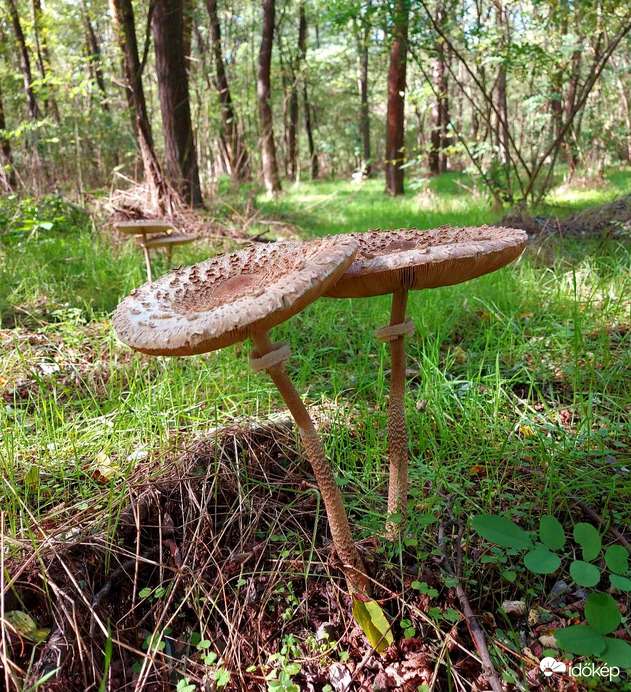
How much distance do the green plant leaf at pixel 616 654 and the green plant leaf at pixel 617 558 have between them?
0.69 ft

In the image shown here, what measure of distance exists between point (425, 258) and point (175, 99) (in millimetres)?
7054

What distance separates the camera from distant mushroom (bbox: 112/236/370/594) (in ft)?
4.00

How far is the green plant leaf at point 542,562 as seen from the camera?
1472mm

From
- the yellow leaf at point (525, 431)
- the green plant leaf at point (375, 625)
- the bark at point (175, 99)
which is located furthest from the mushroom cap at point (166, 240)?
the green plant leaf at point (375, 625)

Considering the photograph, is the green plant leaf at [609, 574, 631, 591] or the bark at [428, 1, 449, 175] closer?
the green plant leaf at [609, 574, 631, 591]

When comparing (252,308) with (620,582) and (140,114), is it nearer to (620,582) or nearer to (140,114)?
(620,582)

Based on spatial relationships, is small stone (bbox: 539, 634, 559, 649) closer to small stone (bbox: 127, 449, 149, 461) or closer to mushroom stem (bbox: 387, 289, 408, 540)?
mushroom stem (bbox: 387, 289, 408, 540)

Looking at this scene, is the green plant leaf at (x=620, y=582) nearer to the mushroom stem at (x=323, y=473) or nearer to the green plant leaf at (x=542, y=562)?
the green plant leaf at (x=542, y=562)

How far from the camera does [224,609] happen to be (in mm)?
1808

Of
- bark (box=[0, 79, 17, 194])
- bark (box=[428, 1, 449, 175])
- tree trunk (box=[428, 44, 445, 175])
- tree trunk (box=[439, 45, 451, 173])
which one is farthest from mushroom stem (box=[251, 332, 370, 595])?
tree trunk (box=[428, 44, 445, 175])

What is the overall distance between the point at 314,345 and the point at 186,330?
2.26 metres

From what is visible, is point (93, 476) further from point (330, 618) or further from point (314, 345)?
point (314, 345)

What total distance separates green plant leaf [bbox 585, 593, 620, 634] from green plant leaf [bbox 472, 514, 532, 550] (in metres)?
0.22

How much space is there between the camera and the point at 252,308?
3.94 feet
